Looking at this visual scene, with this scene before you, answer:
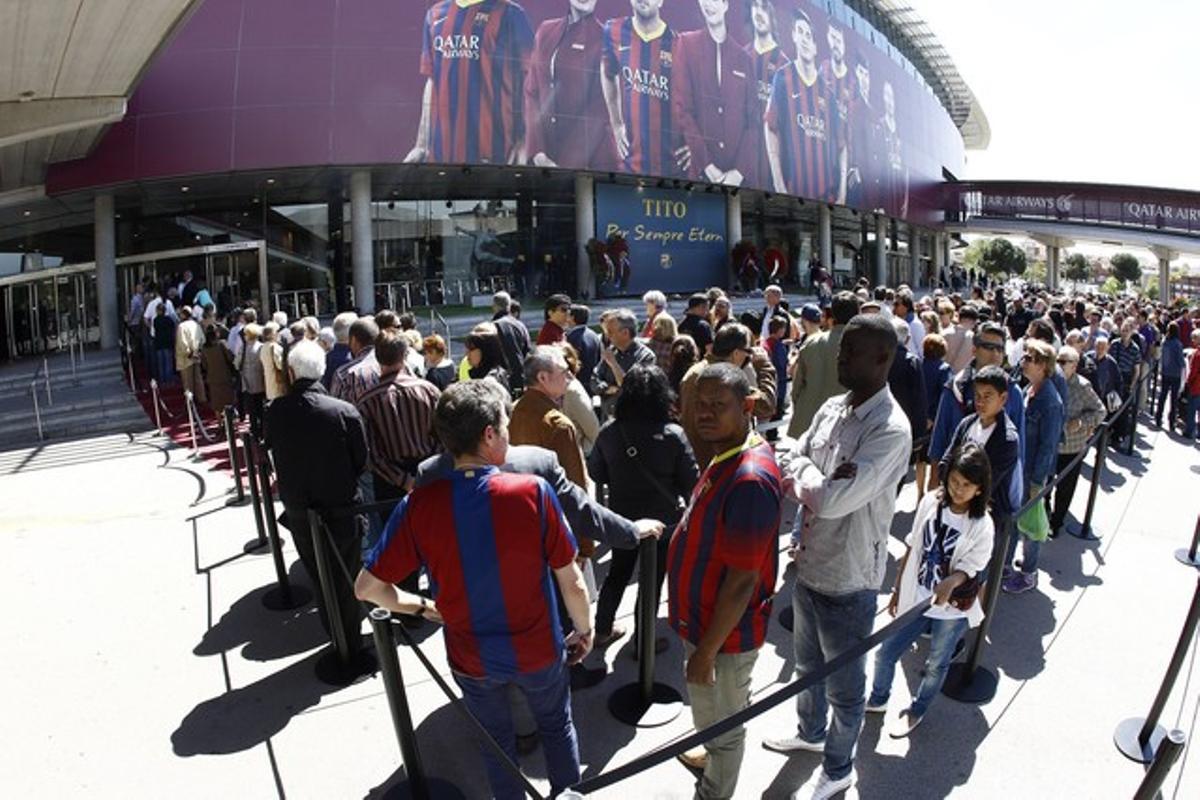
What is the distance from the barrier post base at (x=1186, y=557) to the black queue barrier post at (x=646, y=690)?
457 centimetres

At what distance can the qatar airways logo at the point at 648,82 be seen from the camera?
913 inches

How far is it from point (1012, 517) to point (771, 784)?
1832 mm

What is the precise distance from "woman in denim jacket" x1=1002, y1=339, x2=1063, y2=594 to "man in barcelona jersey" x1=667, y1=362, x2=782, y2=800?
351 cm

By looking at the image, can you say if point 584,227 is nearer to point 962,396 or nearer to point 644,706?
point 962,396

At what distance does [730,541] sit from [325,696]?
282cm

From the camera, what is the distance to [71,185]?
59.3 ft

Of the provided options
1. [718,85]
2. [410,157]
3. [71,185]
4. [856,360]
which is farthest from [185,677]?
[718,85]

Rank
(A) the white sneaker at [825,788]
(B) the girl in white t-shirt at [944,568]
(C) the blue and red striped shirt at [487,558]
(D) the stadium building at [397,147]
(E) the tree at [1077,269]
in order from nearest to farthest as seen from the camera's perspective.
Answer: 1. (C) the blue and red striped shirt at [487,558]
2. (A) the white sneaker at [825,788]
3. (B) the girl in white t-shirt at [944,568]
4. (D) the stadium building at [397,147]
5. (E) the tree at [1077,269]

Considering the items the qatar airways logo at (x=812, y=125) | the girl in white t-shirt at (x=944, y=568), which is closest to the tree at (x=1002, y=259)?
the qatar airways logo at (x=812, y=125)

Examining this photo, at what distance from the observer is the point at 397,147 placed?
19031mm

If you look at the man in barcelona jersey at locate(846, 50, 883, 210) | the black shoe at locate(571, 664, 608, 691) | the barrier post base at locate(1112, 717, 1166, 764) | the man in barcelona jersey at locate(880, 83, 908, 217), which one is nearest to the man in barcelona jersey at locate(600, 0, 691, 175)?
the man in barcelona jersey at locate(846, 50, 883, 210)

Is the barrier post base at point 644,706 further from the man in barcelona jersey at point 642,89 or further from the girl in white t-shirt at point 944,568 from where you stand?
the man in barcelona jersey at point 642,89

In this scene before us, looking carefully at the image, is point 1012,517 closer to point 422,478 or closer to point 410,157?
point 422,478

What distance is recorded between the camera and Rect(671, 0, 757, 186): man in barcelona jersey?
2477cm
